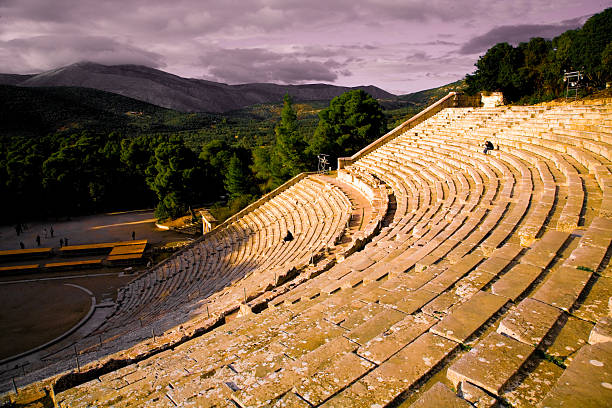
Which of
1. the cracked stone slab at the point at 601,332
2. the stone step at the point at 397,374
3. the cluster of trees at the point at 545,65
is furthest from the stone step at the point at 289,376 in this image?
the cluster of trees at the point at 545,65

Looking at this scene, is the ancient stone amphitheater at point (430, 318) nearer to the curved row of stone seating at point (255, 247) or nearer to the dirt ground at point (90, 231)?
the curved row of stone seating at point (255, 247)

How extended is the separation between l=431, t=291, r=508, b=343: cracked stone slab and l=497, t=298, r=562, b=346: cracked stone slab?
207mm

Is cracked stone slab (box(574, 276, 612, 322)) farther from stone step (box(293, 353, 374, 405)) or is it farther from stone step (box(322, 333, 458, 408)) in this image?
stone step (box(293, 353, 374, 405))

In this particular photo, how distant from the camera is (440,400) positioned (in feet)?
7.32

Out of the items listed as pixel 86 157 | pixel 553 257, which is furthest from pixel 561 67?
pixel 86 157

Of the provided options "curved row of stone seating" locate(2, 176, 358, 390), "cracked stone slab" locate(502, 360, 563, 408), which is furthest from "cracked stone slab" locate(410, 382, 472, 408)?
"curved row of stone seating" locate(2, 176, 358, 390)

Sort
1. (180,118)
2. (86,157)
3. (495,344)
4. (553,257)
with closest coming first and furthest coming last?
(495,344) < (553,257) < (86,157) < (180,118)

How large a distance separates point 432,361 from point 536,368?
0.72 m

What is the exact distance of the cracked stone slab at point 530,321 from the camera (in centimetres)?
277

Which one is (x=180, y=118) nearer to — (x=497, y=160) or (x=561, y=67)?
(x=561, y=67)

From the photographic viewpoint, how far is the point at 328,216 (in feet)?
45.6

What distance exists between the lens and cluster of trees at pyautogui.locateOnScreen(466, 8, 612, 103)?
24234 millimetres

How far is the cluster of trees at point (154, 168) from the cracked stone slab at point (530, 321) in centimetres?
2362

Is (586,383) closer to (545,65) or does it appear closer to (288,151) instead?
(288,151)
